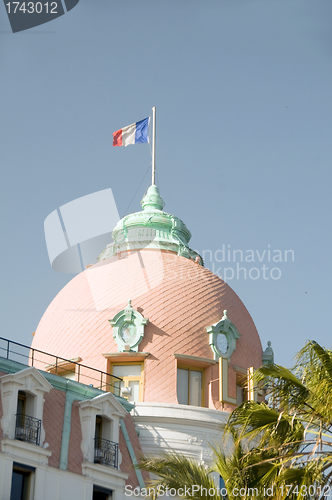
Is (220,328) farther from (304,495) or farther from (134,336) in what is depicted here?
Result: (304,495)

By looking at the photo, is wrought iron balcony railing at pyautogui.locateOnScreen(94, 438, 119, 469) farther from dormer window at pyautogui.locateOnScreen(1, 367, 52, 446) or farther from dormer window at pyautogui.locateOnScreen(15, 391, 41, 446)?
dormer window at pyautogui.locateOnScreen(15, 391, 41, 446)

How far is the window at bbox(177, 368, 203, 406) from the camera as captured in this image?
3269cm

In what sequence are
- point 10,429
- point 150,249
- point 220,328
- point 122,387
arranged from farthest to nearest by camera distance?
point 150,249 → point 220,328 → point 122,387 → point 10,429

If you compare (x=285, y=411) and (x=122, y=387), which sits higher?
A: (x=122, y=387)

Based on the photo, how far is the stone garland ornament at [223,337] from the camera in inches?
1319

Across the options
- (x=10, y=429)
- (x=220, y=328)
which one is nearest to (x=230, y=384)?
(x=220, y=328)

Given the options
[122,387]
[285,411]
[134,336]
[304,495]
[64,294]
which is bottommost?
[304,495]

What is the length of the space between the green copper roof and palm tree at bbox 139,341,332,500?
57.4 feet

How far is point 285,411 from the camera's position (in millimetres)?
19109

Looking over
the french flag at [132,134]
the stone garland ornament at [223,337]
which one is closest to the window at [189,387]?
the stone garland ornament at [223,337]

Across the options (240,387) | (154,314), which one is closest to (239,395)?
(240,387)

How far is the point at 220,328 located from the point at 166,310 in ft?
7.15

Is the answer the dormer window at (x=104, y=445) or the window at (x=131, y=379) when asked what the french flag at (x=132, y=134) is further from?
the dormer window at (x=104, y=445)

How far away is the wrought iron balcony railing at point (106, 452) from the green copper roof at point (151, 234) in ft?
34.8
